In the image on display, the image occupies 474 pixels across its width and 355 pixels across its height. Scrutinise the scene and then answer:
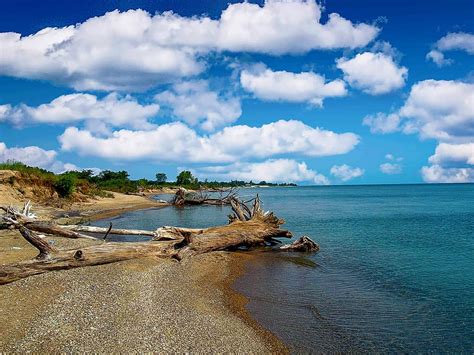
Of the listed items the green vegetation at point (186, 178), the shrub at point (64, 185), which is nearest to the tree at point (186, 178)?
the green vegetation at point (186, 178)

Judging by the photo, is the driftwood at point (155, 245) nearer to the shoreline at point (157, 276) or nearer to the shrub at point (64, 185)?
the shoreline at point (157, 276)

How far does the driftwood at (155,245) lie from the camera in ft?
50.2

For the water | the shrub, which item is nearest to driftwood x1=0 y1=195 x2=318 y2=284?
the water

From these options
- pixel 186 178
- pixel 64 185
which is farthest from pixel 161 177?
pixel 64 185

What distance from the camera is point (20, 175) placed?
51938 millimetres

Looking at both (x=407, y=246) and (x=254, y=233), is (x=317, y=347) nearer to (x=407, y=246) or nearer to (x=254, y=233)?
(x=254, y=233)

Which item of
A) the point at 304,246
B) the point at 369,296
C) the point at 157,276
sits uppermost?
the point at 304,246

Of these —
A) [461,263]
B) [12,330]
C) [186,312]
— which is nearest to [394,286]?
[461,263]

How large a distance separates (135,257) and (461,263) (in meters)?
17.1

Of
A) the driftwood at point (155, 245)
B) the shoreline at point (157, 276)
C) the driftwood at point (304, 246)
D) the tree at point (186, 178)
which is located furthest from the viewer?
the tree at point (186, 178)

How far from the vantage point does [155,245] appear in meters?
20.8

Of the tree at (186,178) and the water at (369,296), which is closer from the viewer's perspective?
the water at (369,296)

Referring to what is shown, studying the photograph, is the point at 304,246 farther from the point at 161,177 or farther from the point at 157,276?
the point at 161,177

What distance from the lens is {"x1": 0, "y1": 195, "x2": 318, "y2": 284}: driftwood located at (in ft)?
50.2
